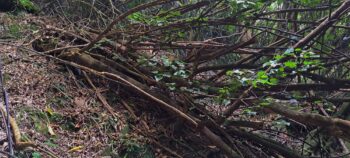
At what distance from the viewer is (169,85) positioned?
407cm

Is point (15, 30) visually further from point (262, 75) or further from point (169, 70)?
point (262, 75)

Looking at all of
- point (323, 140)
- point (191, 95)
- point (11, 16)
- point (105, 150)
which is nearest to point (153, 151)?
point (105, 150)

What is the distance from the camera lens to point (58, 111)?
391 centimetres

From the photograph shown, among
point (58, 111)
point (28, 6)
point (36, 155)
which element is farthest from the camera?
point (28, 6)

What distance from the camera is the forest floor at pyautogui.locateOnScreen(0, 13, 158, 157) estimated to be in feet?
11.5

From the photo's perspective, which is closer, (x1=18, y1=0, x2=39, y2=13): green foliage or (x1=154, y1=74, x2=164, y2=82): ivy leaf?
(x1=154, y1=74, x2=164, y2=82): ivy leaf

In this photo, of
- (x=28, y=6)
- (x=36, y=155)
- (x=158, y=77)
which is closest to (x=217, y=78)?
(x=158, y=77)

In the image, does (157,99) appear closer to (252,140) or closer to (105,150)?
(105,150)

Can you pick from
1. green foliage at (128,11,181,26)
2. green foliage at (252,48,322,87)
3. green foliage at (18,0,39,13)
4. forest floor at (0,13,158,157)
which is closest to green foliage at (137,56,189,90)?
green foliage at (128,11,181,26)

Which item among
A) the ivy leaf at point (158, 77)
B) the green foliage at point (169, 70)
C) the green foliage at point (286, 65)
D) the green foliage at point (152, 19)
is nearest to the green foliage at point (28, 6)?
the green foliage at point (152, 19)

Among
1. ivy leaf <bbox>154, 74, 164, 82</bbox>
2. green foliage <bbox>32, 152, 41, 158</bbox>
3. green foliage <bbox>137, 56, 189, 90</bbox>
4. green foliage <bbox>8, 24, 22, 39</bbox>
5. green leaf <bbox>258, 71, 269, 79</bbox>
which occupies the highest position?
green foliage <bbox>8, 24, 22, 39</bbox>

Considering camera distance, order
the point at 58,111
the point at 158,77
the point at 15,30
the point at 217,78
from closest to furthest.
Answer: the point at 58,111, the point at 158,77, the point at 217,78, the point at 15,30

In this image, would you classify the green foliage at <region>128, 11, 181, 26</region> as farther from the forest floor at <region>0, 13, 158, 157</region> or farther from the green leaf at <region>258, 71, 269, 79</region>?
the green leaf at <region>258, 71, 269, 79</region>

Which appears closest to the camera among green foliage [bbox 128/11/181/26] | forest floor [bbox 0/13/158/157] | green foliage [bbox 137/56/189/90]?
forest floor [bbox 0/13/158/157]
